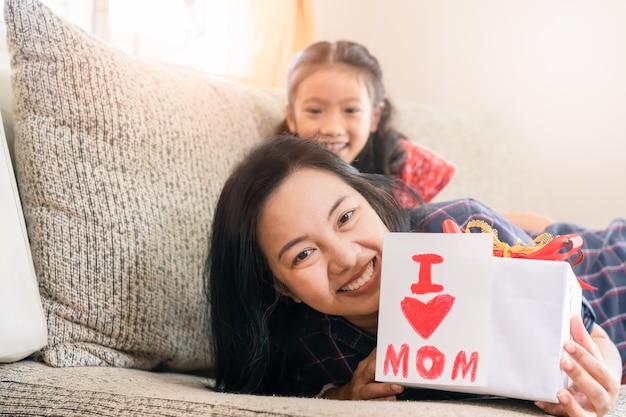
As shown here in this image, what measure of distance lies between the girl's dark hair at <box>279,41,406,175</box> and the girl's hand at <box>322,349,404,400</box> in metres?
0.68

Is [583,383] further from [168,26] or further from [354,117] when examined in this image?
[168,26]

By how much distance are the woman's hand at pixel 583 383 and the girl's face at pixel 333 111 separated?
83 cm

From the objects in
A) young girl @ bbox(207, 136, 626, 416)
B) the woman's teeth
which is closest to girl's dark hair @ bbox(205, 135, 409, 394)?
young girl @ bbox(207, 136, 626, 416)

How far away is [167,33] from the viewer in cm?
219

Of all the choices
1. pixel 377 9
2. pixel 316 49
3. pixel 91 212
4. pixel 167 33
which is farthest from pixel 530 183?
pixel 91 212

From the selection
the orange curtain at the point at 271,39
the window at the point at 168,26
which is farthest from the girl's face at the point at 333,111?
the window at the point at 168,26

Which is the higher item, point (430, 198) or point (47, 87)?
point (47, 87)

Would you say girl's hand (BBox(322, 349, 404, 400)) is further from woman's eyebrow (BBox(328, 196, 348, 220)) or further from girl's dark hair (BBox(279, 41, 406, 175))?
girl's dark hair (BBox(279, 41, 406, 175))

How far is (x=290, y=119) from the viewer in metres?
1.64

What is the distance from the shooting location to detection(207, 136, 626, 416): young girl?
1.04 m

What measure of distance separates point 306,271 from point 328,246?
0.05 meters

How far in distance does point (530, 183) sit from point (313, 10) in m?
0.84

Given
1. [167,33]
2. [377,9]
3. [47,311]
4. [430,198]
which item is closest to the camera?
[47,311]

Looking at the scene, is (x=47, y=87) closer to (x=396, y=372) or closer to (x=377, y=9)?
(x=396, y=372)
